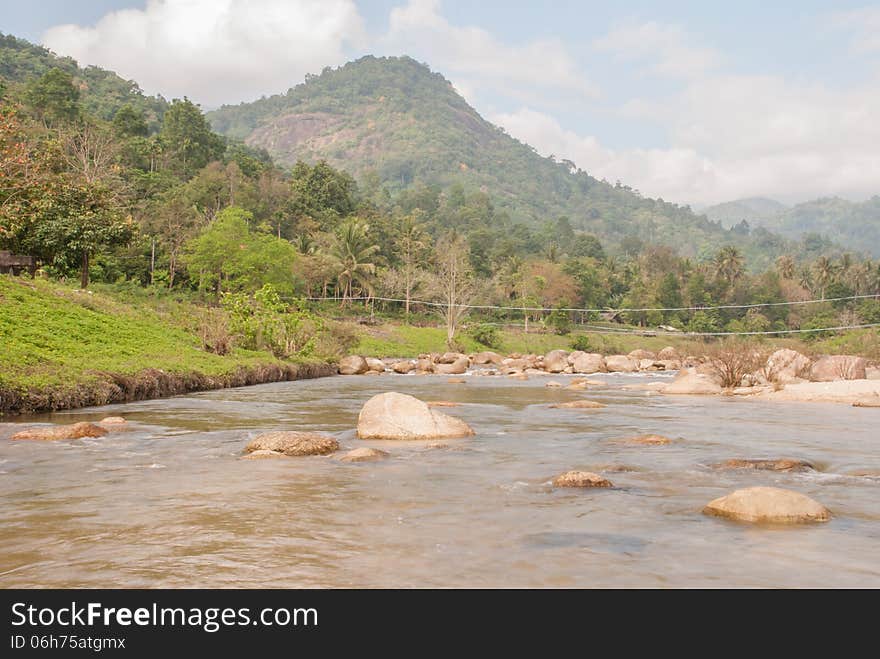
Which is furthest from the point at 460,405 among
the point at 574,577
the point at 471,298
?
the point at 471,298

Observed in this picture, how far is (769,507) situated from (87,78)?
441ft

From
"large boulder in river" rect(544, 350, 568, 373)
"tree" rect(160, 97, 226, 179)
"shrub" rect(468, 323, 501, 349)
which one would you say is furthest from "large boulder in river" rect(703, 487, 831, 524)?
"tree" rect(160, 97, 226, 179)

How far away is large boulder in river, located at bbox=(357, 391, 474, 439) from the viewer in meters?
12.9

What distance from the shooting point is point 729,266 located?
320ft

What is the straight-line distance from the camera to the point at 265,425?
15.1 meters

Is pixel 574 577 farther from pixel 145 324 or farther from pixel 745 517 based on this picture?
pixel 145 324

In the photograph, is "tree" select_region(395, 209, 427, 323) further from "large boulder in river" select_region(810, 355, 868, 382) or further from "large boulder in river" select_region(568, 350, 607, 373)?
"large boulder in river" select_region(810, 355, 868, 382)

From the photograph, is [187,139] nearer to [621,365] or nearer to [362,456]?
[621,365]

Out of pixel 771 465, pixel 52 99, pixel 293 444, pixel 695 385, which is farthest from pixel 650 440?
pixel 52 99

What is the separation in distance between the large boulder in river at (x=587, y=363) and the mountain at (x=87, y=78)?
7854 cm

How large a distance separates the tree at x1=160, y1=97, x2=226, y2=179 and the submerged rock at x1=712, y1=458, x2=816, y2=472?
83023 mm

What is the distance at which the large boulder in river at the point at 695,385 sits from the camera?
2634 centimetres

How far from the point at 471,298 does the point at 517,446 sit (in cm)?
5744

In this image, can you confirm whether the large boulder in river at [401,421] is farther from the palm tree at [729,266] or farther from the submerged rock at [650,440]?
the palm tree at [729,266]
